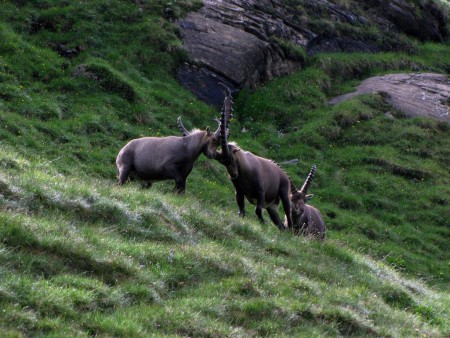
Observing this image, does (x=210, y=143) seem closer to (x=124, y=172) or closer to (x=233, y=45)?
(x=124, y=172)

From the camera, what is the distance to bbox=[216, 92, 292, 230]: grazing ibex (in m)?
19.4

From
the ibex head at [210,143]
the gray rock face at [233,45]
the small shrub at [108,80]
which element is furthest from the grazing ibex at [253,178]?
the gray rock face at [233,45]

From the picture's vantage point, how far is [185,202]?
54.3 feet

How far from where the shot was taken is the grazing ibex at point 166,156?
20.4 m

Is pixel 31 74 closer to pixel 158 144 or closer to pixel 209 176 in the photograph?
pixel 209 176

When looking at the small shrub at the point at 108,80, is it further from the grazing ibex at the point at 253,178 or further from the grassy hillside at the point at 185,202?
the grazing ibex at the point at 253,178

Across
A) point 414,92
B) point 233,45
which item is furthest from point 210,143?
point 414,92

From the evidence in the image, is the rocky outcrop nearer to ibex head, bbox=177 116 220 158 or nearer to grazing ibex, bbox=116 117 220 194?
grazing ibex, bbox=116 117 220 194

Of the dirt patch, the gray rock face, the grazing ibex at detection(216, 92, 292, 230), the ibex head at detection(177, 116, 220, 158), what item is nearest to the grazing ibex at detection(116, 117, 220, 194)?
the ibex head at detection(177, 116, 220, 158)

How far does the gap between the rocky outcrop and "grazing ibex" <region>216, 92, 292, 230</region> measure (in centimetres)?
1422

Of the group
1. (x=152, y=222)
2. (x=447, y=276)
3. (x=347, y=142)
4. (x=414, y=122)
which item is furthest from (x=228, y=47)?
(x=152, y=222)

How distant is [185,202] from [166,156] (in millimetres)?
4131

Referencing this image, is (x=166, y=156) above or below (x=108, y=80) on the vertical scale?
above

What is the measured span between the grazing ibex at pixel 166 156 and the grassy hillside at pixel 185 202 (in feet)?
2.71
